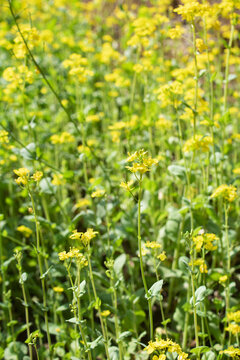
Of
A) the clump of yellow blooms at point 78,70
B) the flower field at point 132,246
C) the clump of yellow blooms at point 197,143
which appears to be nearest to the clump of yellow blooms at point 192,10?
the flower field at point 132,246

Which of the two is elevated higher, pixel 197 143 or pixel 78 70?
pixel 78 70

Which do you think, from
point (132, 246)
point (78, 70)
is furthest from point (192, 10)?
point (132, 246)

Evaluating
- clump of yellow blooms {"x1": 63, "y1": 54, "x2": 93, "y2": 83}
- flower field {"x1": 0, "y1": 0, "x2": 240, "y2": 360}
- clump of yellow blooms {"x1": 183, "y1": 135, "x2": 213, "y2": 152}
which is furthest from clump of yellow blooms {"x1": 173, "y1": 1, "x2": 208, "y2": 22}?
clump of yellow blooms {"x1": 63, "y1": 54, "x2": 93, "y2": 83}

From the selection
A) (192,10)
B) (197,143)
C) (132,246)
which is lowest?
(132,246)

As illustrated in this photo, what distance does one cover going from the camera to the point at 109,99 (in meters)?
4.39

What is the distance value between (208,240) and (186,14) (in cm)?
115

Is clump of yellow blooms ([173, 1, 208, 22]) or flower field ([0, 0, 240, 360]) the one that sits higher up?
clump of yellow blooms ([173, 1, 208, 22])

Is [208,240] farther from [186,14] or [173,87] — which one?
[186,14]

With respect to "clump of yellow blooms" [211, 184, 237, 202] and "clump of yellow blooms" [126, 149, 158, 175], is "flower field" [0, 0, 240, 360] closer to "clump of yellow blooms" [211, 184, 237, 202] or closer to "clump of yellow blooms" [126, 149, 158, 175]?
"clump of yellow blooms" [211, 184, 237, 202]

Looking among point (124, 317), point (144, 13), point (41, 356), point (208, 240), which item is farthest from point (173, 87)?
point (144, 13)

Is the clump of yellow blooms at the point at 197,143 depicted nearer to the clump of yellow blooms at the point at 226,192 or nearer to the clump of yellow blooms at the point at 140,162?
the clump of yellow blooms at the point at 226,192

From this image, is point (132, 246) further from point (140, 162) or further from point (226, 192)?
point (140, 162)

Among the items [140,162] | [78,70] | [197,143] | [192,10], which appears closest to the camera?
[140,162]

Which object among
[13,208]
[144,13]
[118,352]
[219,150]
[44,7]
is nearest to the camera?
[118,352]
